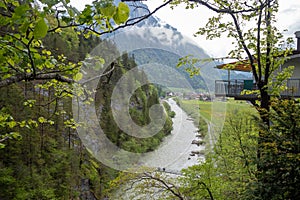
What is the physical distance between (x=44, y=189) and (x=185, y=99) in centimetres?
628

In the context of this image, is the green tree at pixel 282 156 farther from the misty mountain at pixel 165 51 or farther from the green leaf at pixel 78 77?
the green leaf at pixel 78 77

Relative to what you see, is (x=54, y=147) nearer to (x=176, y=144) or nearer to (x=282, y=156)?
(x=176, y=144)

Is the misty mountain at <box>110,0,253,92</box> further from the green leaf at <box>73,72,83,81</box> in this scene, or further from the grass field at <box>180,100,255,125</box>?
the green leaf at <box>73,72,83,81</box>

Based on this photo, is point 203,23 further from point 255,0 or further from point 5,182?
point 5,182

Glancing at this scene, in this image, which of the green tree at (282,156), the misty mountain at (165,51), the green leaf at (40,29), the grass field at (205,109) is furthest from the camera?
the grass field at (205,109)

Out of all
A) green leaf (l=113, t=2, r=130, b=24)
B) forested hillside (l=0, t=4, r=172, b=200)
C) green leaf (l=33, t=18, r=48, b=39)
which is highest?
green leaf (l=113, t=2, r=130, b=24)

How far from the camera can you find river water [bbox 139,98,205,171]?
6.72m

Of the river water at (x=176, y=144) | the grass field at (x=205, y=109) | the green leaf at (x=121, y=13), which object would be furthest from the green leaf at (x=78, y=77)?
the river water at (x=176, y=144)

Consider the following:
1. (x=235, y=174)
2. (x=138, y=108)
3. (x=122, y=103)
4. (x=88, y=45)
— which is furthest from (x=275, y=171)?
(x=88, y=45)

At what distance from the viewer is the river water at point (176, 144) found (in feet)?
22.1

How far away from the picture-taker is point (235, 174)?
5.16m

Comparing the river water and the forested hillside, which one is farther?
the forested hillside

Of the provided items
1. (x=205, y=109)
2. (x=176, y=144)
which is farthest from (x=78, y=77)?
(x=176, y=144)

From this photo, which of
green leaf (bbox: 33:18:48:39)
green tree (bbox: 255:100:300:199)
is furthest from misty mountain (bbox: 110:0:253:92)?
green leaf (bbox: 33:18:48:39)
